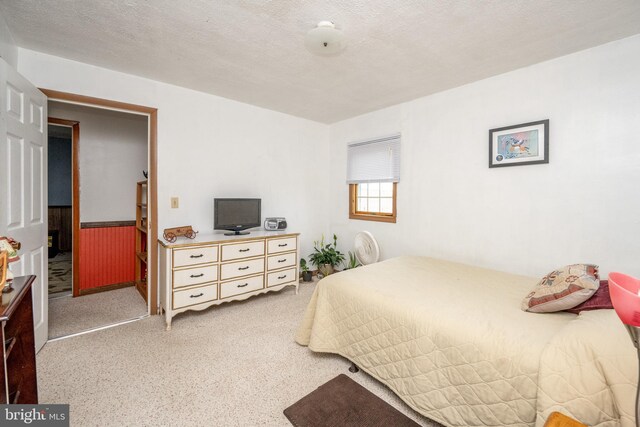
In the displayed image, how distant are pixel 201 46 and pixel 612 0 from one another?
106 inches

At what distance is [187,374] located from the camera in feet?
6.30

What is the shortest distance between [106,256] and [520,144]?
16.1 ft

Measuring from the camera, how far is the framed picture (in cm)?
230

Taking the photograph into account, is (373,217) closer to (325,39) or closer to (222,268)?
(222,268)

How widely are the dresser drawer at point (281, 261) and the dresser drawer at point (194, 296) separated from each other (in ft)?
2.21

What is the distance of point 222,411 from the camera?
1604 millimetres

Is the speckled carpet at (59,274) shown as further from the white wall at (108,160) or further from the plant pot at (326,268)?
the plant pot at (326,268)

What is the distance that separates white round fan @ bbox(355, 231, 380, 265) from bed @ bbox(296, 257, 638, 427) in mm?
895

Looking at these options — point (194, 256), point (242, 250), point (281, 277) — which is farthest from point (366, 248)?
point (194, 256)

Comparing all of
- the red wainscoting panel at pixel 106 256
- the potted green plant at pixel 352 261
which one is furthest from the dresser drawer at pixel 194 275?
the potted green plant at pixel 352 261

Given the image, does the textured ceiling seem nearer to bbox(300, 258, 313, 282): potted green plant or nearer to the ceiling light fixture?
the ceiling light fixture

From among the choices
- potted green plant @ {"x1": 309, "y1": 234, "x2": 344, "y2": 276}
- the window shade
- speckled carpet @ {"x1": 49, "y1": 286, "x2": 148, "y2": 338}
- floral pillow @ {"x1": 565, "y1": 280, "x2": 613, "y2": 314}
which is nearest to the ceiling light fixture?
the window shade

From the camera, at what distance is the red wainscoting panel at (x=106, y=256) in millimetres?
3424

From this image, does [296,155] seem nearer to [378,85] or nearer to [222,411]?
[378,85]
